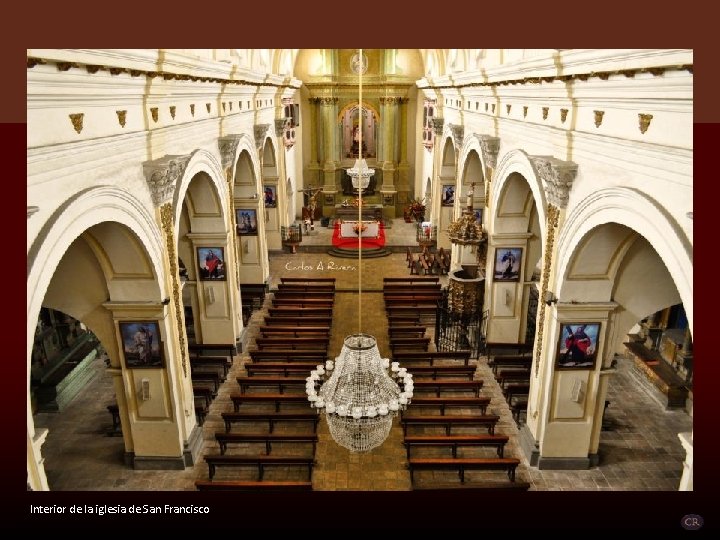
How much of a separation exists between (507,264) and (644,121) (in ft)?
24.7

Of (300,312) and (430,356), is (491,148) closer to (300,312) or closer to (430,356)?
(430,356)

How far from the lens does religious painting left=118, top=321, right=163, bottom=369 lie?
30.5ft

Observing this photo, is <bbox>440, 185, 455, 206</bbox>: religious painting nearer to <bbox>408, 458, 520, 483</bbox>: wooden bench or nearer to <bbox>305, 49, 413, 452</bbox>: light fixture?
<bbox>408, 458, 520, 483</bbox>: wooden bench

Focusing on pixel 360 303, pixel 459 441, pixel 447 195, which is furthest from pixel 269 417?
pixel 447 195

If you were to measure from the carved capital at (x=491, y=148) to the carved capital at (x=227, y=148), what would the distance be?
585cm

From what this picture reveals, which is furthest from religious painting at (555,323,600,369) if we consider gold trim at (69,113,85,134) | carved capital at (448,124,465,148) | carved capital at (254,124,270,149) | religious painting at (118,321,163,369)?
carved capital at (254,124,270,149)

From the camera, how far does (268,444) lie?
1062 cm

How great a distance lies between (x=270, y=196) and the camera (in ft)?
75.2

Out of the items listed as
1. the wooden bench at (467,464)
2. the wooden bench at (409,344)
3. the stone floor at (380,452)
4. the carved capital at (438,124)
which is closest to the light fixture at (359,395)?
the wooden bench at (467,464)

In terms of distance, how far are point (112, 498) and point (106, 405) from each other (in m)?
8.76

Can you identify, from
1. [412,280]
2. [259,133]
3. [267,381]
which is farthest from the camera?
[412,280]

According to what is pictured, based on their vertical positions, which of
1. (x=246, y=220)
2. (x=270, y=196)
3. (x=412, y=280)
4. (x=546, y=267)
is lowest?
(x=412, y=280)

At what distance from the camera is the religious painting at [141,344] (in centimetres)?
928

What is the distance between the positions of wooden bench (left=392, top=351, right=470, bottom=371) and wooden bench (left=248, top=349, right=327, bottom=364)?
1.90 meters
